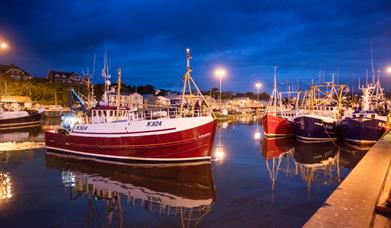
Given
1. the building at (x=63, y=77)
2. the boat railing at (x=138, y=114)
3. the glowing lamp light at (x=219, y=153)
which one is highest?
the building at (x=63, y=77)

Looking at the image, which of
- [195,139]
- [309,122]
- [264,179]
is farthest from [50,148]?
[309,122]

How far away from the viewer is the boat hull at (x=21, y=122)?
46.0 m

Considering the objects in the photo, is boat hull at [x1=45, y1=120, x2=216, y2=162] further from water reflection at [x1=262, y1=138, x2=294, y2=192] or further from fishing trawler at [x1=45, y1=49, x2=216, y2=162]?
water reflection at [x1=262, y1=138, x2=294, y2=192]

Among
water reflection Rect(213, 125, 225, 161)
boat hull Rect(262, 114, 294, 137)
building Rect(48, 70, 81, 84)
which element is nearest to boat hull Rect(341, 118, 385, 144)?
boat hull Rect(262, 114, 294, 137)

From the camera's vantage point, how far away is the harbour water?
10.4 meters

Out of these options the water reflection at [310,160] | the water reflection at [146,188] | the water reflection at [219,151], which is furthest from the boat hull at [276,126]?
the water reflection at [146,188]

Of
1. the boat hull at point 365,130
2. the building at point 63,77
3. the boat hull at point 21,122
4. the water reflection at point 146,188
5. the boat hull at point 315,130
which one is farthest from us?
the building at point 63,77

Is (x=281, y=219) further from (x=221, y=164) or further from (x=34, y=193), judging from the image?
(x=34, y=193)

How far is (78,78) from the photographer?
12231 centimetres

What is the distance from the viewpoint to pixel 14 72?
354ft

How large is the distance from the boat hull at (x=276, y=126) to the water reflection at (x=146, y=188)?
16.6 metres

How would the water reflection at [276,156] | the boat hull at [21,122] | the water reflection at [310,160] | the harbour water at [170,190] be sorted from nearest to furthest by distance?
the harbour water at [170,190]
the water reflection at [310,160]
the water reflection at [276,156]
the boat hull at [21,122]

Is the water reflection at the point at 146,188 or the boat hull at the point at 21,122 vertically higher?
the boat hull at the point at 21,122

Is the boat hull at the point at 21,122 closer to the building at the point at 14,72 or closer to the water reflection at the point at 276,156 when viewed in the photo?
the water reflection at the point at 276,156
